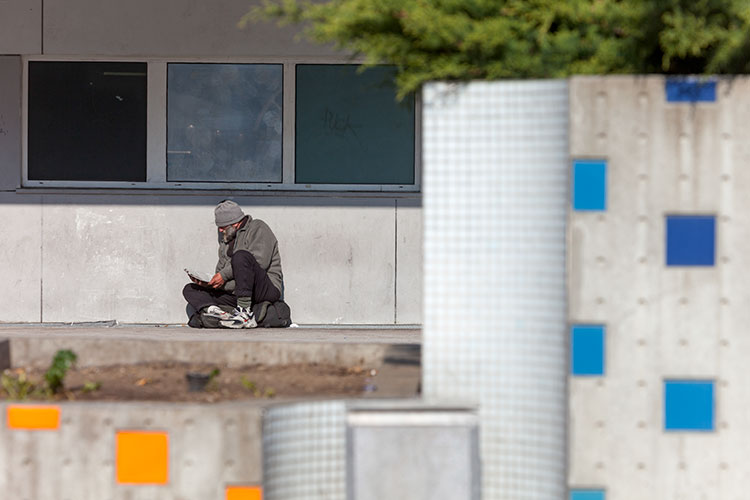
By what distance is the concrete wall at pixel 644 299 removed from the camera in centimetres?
406

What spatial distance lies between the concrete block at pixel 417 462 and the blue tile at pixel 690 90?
1.35 metres

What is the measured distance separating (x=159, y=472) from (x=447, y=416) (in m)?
1.08

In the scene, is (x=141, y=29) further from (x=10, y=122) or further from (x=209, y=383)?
(x=209, y=383)

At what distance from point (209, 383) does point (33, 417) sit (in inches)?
36.5

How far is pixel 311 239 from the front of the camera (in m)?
11.0

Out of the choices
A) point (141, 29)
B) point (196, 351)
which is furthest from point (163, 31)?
point (196, 351)

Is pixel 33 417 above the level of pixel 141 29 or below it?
below

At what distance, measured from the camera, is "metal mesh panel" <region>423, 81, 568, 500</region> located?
4113 millimetres

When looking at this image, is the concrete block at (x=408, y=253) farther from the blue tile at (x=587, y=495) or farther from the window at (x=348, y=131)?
the blue tile at (x=587, y=495)

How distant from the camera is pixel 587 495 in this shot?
4.06 metres

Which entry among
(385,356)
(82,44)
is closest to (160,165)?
(82,44)

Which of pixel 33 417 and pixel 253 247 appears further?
pixel 253 247

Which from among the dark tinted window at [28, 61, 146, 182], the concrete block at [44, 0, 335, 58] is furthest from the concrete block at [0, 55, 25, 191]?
the concrete block at [44, 0, 335, 58]

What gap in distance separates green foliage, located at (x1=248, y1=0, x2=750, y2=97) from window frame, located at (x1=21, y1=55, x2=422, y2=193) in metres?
6.44
